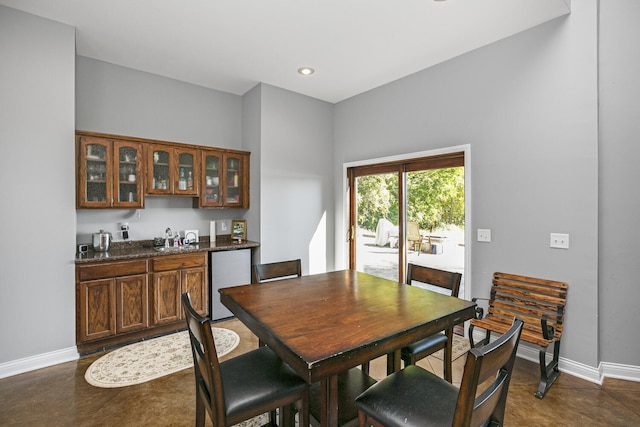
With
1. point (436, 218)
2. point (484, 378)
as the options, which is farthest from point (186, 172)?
point (484, 378)

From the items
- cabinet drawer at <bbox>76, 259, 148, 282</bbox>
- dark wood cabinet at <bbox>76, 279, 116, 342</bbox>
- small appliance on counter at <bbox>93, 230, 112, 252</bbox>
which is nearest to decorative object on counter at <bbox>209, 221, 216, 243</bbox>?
cabinet drawer at <bbox>76, 259, 148, 282</bbox>

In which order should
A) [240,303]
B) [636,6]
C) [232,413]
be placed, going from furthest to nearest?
[636,6] < [240,303] < [232,413]

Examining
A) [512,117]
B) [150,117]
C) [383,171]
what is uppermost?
[150,117]

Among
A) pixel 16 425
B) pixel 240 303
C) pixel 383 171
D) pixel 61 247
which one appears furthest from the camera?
pixel 383 171

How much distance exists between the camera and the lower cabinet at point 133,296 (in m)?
2.96

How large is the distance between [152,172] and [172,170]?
0.22 meters

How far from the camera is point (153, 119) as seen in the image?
3930 millimetres

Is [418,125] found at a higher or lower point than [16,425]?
higher

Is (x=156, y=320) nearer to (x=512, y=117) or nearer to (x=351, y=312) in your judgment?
(x=351, y=312)

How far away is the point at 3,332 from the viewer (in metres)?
2.57

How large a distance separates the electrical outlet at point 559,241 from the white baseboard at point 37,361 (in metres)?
4.46

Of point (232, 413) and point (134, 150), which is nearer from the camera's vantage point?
point (232, 413)

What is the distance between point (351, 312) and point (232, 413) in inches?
29.0

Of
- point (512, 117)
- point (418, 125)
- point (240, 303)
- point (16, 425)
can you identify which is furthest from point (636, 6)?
point (16, 425)
